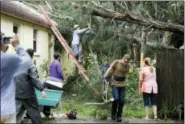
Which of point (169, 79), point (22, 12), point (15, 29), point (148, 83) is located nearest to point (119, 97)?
point (148, 83)

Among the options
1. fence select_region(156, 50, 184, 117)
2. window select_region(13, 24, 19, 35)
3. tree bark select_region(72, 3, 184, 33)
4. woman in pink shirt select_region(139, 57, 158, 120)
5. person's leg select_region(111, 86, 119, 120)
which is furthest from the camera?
window select_region(13, 24, 19, 35)

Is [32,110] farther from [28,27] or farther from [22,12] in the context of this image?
[28,27]

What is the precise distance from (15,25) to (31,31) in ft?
6.47

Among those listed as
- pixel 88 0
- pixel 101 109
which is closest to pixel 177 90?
pixel 101 109

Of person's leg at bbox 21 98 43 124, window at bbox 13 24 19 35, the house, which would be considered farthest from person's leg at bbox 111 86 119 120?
window at bbox 13 24 19 35

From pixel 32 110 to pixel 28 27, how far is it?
38.0 feet

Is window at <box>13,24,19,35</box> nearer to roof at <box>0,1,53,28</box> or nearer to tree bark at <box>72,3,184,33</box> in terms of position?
roof at <box>0,1,53,28</box>

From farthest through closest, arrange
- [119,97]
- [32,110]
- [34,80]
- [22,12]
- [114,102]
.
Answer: [22,12]
[114,102]
[119,97]
[32,110]
[34,80]

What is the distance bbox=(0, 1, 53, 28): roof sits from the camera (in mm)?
A: 17308

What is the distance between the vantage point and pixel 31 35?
2103 centimetres

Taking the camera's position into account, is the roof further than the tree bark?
Yes

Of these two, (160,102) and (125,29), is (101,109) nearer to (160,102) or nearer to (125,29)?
(160,102)

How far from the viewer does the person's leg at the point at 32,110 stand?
9156mm

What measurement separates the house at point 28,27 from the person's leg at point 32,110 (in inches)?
317
